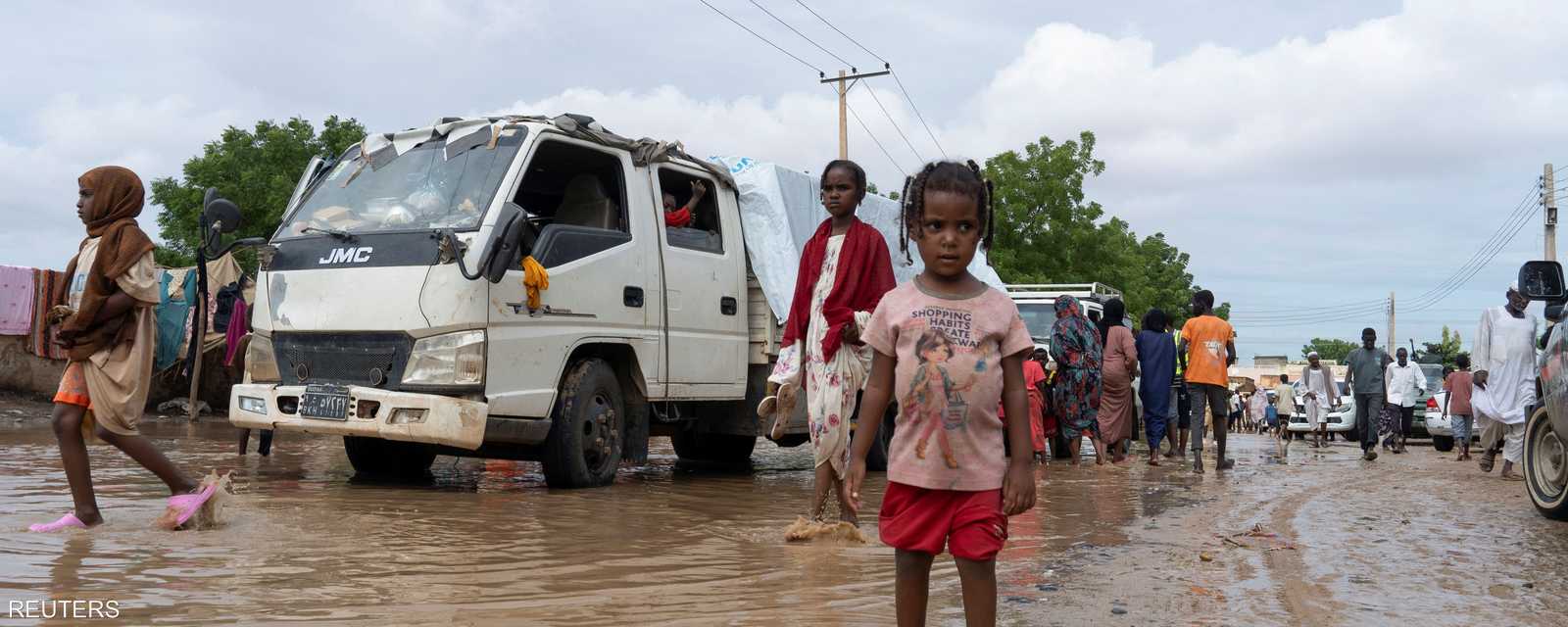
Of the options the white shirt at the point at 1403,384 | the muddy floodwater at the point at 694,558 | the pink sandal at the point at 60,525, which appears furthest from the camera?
the white shirt at the point at 1403,384

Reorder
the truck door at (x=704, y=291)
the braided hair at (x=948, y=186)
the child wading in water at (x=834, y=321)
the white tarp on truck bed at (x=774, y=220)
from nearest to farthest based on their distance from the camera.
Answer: the braided hair at (x=948, y=186) → the child wading in water at (x=834, y=321) → the truck door at (x=704, y=291) → the white tarp on truck bed at (x=774, y=220)

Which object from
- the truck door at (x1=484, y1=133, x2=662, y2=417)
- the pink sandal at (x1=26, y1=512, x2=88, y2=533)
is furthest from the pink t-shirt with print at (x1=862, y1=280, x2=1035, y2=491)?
the truck door at (x1=484, y1=133, x2=662, y2=417)

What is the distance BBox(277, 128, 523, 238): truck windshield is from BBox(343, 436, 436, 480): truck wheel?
4.84 ft

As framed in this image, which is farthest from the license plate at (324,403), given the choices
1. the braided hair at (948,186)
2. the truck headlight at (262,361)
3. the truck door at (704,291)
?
the braided hair at (948,186)

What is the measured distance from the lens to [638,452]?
8258 mm

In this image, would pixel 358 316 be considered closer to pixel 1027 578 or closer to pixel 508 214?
pixel 508 214

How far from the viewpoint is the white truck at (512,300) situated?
6895mm

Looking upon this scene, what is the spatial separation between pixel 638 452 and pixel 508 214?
2126mm

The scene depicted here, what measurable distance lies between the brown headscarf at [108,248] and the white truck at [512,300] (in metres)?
1.69

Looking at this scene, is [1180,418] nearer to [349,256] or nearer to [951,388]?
[349,256]

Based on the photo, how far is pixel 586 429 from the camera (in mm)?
7828

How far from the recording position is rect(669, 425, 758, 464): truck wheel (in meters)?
10.8

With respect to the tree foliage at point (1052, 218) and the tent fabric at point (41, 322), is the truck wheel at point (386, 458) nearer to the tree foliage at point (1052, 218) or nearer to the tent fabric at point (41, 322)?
the tent fabric at point (41, 322)

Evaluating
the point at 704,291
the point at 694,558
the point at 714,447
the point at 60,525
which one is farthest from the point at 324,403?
the point at 714,447
